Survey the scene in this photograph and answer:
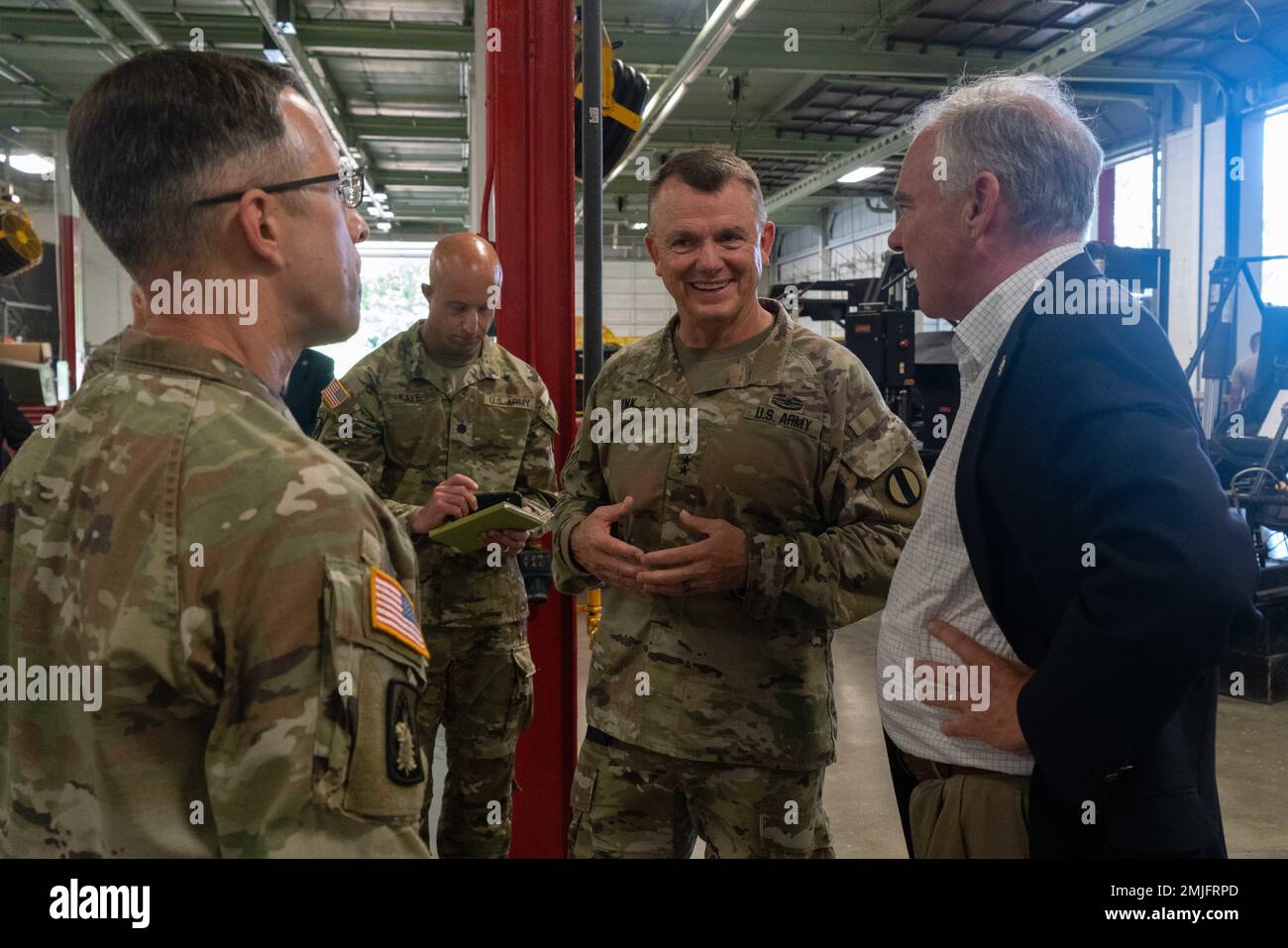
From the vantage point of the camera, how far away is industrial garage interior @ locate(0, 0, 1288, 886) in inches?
109

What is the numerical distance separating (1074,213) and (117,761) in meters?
1.39

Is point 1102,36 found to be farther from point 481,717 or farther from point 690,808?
point 690,808

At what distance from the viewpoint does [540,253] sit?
9.02 feet

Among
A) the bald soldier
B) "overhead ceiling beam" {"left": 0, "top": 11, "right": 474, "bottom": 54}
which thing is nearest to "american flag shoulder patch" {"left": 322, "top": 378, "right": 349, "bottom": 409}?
the bald soldier

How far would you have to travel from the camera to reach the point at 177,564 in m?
0.86

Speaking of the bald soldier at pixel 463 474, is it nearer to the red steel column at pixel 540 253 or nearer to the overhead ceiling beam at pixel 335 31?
the red steel column at pixel 540 253

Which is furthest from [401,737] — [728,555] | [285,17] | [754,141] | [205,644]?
[754,141]

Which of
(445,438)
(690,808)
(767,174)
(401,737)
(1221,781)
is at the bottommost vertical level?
(1221,781)

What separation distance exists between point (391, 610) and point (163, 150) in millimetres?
543

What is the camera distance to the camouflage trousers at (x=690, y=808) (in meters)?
1.77

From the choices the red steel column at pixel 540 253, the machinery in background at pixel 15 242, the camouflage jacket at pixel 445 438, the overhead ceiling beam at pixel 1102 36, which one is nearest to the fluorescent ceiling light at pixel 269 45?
the machinery in background at pixel 15 242

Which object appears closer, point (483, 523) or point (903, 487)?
point (903, 487)

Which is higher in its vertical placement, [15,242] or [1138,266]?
[1138,266]

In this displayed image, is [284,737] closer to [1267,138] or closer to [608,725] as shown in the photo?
[608,725]
